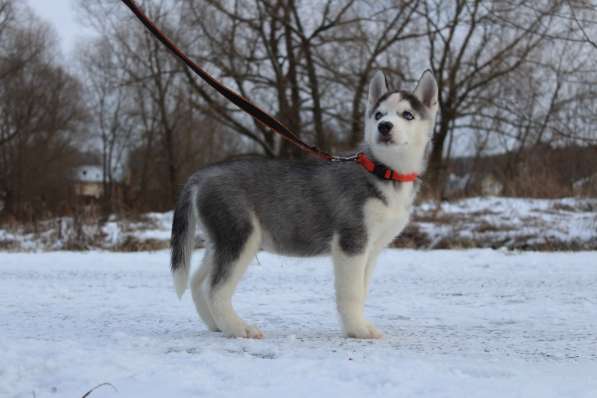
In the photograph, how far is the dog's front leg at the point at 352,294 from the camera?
4090 millimetres

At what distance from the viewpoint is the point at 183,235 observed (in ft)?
14.7

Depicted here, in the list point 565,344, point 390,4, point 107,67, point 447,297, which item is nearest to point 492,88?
point 390,4

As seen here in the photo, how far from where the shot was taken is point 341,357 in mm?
3406

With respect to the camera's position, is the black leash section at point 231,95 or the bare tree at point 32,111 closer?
the black leash section at point 231,95

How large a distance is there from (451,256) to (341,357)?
5.55m

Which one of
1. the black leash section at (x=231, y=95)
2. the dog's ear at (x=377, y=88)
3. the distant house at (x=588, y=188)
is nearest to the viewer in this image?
the black leash section at (x=231, y=95)

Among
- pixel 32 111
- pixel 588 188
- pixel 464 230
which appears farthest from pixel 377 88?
pixel 32 111

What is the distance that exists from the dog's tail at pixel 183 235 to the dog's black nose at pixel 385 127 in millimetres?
1378

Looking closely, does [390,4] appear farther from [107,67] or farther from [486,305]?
[486,305]

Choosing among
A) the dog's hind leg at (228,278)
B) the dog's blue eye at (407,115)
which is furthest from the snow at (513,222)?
the dog's hind leg at (228,278)

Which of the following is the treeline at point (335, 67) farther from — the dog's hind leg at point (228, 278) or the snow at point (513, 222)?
the dog's hind leg at point (228, 278)

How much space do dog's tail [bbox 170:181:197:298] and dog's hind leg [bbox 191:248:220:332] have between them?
0.13 m

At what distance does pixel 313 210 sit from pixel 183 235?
930mm

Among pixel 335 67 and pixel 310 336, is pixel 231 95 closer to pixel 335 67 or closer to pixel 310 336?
pixel 310 336
